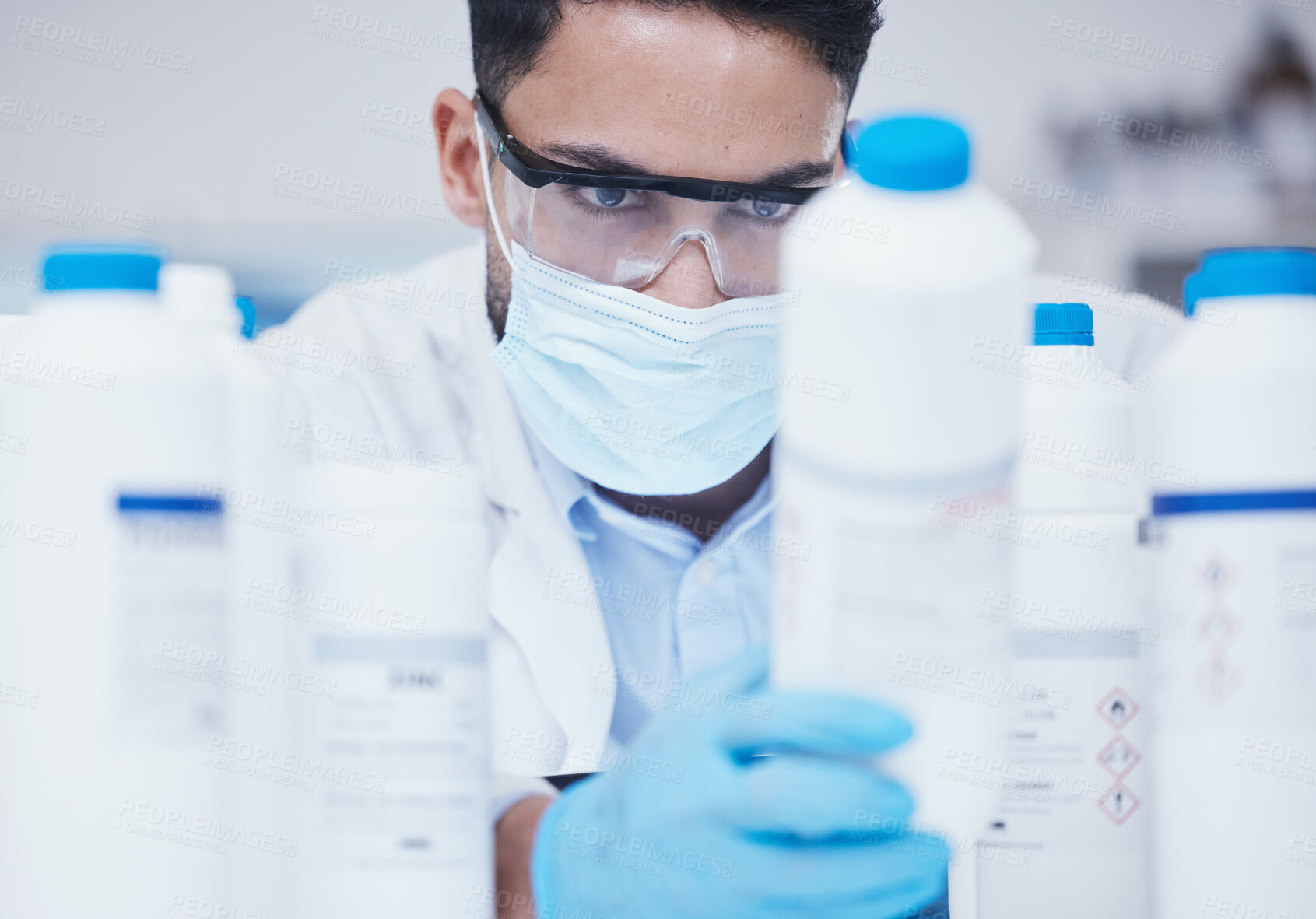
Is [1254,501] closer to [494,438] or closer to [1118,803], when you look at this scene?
[1118,803]

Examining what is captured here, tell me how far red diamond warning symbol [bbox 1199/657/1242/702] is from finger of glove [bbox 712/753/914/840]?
24cm

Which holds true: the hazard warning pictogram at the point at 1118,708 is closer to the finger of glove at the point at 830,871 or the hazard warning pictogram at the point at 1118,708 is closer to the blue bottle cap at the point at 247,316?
the finger of glove at the point at 830,871

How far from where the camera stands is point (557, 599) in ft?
5.07

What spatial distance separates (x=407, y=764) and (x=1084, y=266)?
298 cm

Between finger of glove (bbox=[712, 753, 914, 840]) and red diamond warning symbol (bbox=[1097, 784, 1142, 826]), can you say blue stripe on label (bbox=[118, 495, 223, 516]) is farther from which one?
red diamond warning symbol (bbox=[1097, 784, 1142, 826])

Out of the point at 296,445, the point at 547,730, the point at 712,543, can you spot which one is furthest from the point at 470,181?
the point at 296,445

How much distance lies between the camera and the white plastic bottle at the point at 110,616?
71 centimetres

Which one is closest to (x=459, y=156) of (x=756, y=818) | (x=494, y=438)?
(x=494, y=438)

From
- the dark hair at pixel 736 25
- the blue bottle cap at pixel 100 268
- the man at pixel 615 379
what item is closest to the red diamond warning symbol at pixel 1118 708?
the man at pixel 615 379

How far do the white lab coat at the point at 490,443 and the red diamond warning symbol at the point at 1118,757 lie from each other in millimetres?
569

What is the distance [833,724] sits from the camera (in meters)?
0.72

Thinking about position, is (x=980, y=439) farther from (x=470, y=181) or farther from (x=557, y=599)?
(x=470, y=181)

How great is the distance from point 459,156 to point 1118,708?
1350 mm

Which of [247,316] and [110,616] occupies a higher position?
[247,316]
